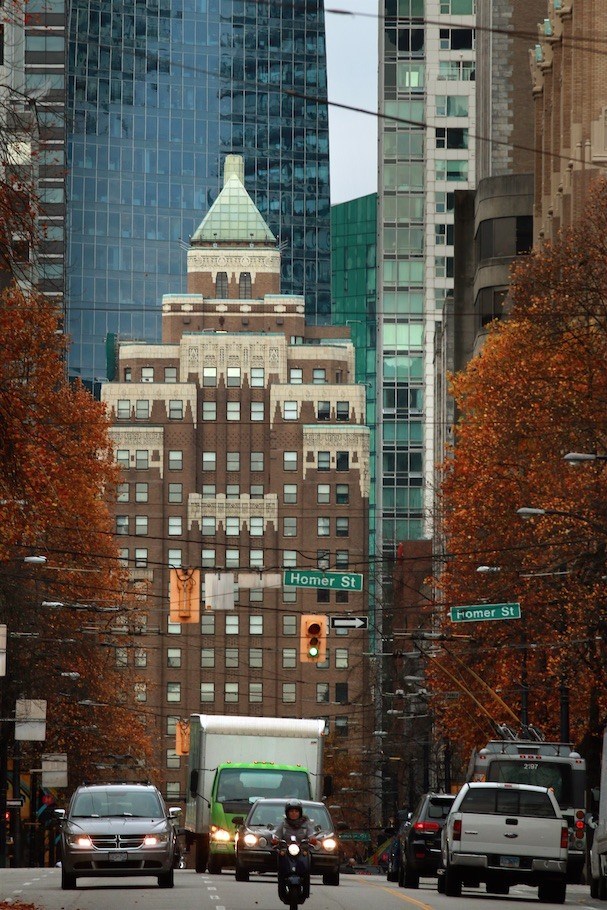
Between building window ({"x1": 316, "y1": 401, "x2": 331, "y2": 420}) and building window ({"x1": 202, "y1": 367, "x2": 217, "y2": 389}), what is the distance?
8.38 meters

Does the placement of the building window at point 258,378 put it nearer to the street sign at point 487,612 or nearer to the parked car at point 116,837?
the street sign at point 487,612

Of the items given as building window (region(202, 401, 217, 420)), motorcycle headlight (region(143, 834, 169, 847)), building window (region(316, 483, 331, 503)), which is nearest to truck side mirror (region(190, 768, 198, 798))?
motorcycle headlight (region(143, 834, 169, 847))

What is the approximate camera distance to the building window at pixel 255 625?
165 metres

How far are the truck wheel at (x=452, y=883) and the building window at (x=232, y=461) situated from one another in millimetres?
134092

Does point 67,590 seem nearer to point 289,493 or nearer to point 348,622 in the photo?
point 348,622

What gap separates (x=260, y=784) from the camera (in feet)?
146

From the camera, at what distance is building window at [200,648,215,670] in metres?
163

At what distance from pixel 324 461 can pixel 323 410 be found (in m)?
4.31

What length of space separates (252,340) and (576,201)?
320 ft

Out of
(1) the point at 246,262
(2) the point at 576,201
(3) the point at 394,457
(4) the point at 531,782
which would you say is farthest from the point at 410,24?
(4) the point at 531,782

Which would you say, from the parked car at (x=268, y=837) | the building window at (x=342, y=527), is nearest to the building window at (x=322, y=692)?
the building window at (x=342, y=527)

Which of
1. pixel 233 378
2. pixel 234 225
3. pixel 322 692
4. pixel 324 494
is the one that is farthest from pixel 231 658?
pixel 234 225

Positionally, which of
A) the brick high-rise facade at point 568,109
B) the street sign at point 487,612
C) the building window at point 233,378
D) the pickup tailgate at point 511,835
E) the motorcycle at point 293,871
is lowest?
the pickup tailgate at point 511,835

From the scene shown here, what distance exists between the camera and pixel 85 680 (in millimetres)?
72375
